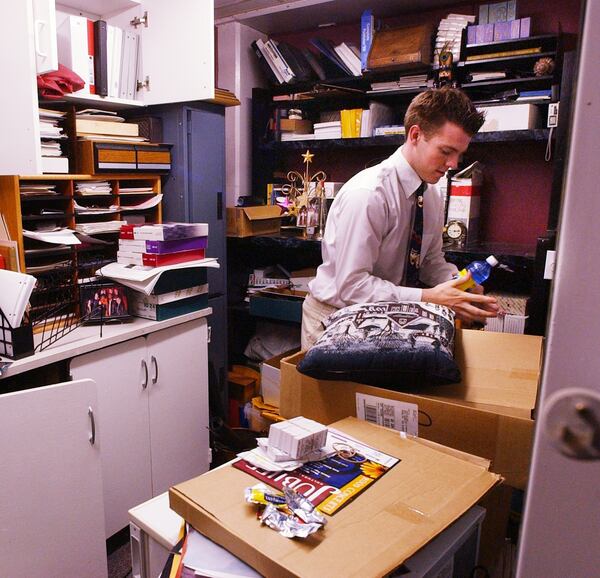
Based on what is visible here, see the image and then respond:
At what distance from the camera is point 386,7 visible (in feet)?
9.88

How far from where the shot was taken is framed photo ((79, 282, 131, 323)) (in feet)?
6.79

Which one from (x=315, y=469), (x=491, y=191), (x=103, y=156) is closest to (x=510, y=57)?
(x=491, y=191)

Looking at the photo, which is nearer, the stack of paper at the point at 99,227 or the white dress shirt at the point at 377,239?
the white dress shirt at the point at 377,239

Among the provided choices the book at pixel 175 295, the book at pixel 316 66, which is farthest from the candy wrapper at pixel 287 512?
the book at pixel 316 66

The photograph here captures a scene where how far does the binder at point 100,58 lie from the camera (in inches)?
87.6

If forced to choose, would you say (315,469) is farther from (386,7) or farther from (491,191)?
(386,7)

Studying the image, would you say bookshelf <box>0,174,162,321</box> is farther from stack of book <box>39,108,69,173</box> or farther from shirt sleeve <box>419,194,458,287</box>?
shirt sleeve <box>419,194,458,287</box>

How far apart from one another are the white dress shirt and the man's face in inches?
1.7

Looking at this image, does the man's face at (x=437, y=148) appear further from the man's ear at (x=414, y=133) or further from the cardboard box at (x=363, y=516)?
the cardboard box at (x=363, y=516)

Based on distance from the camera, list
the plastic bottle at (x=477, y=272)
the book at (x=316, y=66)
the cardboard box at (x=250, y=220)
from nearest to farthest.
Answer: the plastic bottle at (x=477, y=272) < the cardboard box at (x=250, y=220) < the book at (x=316, y=66)

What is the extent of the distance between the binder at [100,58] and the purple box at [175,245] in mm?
715

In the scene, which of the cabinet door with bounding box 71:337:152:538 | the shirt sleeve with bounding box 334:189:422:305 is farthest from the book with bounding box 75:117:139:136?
the shirt sleeve with bounding box 334:189:422:305

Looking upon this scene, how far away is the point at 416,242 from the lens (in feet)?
6.32

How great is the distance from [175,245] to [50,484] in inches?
40.0
